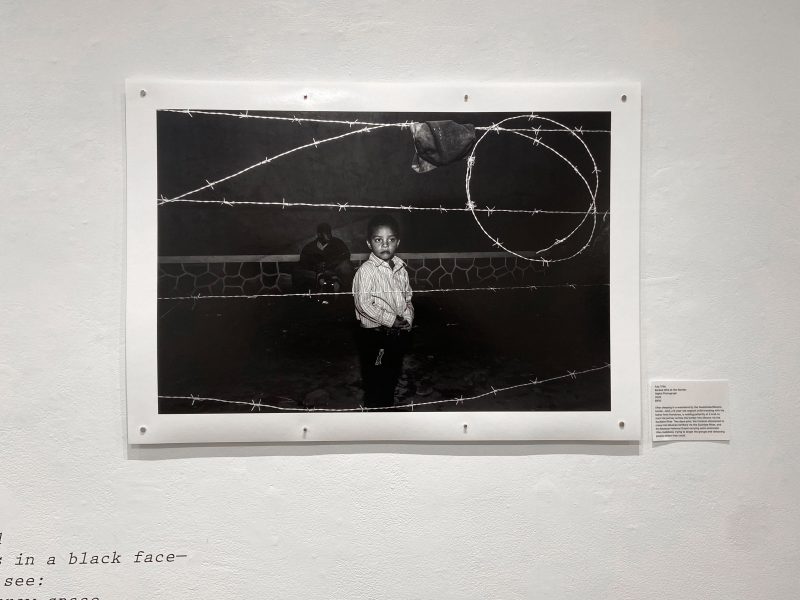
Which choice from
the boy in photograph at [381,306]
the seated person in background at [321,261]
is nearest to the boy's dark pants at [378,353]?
the boy in photograph at [381,306]

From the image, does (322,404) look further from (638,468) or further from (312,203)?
(638,468)

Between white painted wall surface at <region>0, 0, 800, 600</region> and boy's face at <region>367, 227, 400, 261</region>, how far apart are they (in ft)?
0.90

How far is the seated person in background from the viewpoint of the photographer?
100 cm

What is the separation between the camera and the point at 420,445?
1015mm

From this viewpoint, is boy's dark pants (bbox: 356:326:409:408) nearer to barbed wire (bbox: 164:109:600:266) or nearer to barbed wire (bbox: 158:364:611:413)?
barbed wire (bbox: 158:364:611:413)

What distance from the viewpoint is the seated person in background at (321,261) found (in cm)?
100

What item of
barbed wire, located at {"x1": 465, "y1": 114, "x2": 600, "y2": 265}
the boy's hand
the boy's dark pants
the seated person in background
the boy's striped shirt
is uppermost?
barbed wire, located at {"x1": 465, "y1": 114, "x2": 600, "y2": 265}

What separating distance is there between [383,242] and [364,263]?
0.05m

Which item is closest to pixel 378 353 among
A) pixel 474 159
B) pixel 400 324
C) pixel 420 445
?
pixel 400 324

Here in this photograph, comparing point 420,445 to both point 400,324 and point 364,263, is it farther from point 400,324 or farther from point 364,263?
point 364,263

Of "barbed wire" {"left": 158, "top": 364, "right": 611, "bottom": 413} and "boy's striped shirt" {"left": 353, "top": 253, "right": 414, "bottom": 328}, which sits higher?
"boy's striped shirt" {"left": 353, "top": 253, "right": 414, "bottom": 328}

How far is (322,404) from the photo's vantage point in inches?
39.4

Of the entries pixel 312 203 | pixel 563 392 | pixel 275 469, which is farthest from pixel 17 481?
pixel 563 392

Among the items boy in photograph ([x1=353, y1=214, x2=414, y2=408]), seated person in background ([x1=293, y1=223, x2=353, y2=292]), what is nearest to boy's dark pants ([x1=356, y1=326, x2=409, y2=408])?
boy in photograph ([x1=353, y1=214, x2=414, y2=408])
